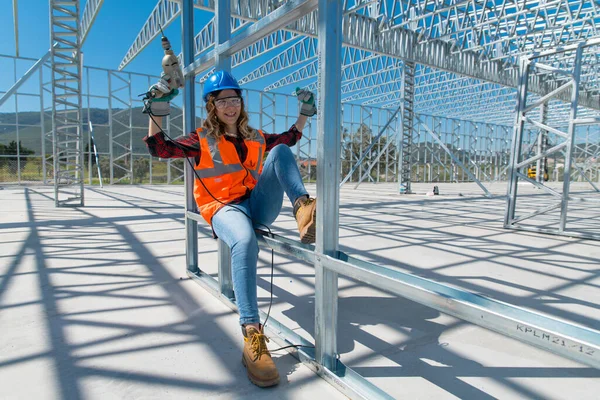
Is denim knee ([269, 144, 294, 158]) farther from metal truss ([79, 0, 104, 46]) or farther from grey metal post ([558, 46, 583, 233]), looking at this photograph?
metal truss ([79, 0, 104, 46])

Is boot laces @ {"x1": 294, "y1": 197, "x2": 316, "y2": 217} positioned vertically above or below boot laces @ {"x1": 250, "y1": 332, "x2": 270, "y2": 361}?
above

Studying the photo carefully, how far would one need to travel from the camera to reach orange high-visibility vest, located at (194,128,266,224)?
6.77 ft

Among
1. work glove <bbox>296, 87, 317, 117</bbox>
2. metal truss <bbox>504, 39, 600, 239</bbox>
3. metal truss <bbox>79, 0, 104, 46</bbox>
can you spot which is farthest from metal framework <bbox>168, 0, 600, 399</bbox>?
metal truss <bbox>79, 0, 104, 46</bbox>

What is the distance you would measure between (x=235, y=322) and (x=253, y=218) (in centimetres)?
61

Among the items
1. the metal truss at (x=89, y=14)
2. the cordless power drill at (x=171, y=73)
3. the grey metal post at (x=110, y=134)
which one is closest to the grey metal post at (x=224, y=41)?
the cordless power drill at (x=171, y=73)

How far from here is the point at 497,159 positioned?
93.7 ft

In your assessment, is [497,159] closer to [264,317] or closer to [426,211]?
[426,211]

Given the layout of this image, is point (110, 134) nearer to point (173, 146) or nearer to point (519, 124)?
point (519, 124)

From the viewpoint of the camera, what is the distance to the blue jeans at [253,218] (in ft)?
5.75

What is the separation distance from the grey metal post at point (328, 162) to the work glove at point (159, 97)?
85 cm

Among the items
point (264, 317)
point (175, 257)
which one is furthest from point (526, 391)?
point (175, 257)

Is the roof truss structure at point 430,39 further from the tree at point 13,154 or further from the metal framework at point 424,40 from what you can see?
the tree at point 13,154

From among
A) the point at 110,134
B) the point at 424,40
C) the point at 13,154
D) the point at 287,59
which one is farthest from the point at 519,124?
the point at 13,154

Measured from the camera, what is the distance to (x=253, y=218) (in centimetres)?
209
